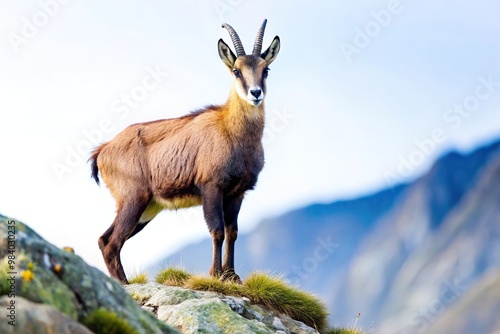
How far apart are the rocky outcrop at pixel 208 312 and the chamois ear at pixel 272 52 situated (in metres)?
4.18

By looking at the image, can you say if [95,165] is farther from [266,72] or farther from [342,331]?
[342,331]

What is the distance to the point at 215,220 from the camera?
48.0 feet

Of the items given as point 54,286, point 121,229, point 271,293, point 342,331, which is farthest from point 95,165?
point 54,286

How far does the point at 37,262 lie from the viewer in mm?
7852

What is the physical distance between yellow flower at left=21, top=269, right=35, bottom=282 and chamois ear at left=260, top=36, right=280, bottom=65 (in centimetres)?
865

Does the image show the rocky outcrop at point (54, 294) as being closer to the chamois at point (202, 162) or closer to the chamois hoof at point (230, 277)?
the chamois hoof at point (230, 277)

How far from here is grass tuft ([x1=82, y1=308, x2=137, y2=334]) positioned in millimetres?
7715

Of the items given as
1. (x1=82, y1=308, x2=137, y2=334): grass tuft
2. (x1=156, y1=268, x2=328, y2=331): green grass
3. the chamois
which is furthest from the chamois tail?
(x1=82, y1=308, x2=137, y2=334): grass tuft

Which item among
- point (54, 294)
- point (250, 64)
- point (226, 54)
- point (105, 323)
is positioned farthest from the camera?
point (226, 54)

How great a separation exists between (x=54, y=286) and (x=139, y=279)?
22.8 feet

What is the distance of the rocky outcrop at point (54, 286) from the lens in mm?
7086

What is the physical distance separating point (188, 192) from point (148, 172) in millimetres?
882

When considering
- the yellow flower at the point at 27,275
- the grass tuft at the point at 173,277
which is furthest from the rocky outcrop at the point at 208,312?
the yellow flower at the point at 27,275

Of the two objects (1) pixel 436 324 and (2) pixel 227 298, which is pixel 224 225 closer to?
(2) pixel 227 298
